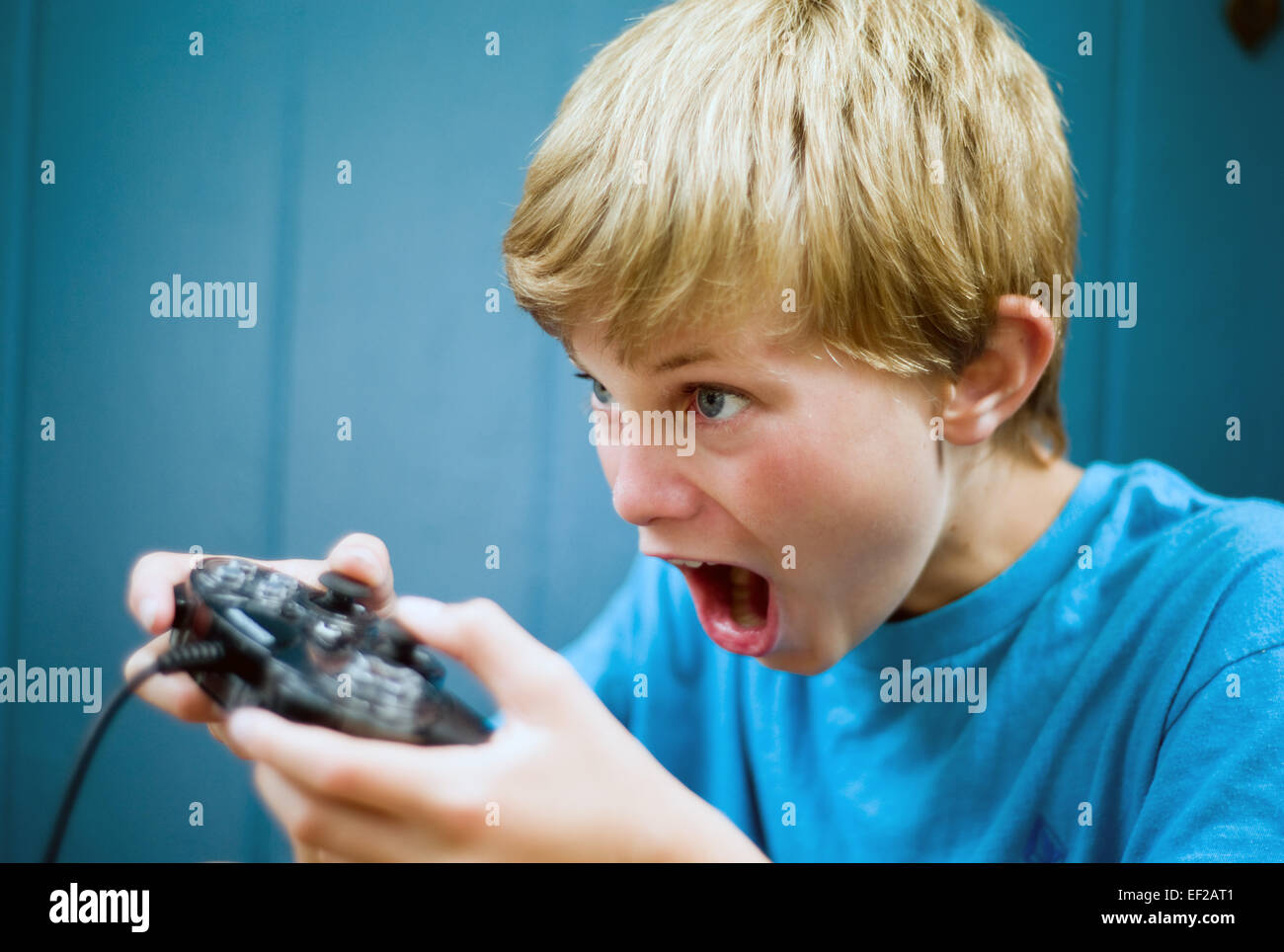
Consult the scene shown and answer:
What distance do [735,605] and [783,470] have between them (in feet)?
0.49

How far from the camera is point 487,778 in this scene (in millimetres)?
395

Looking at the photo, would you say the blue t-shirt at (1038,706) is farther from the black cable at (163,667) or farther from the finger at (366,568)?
the black cable at (163,667)

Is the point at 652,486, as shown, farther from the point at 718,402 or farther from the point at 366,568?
the point at 366,568

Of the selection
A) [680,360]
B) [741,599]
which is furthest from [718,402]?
[741,599]

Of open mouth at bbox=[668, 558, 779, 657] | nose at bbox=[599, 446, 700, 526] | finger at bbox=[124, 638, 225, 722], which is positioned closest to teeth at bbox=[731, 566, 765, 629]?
open mouth at bbox=[668, 558, 779, 657]

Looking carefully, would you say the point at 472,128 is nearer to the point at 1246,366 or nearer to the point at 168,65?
the point at 168,65

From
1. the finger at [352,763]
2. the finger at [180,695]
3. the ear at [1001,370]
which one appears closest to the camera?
the finger at [352,763]

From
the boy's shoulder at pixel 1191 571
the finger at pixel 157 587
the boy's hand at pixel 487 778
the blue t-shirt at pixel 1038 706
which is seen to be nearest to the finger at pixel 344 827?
the boy's hand at pixel 487 778

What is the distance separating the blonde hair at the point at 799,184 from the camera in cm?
51

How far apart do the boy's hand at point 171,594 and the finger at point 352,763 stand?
0.09m

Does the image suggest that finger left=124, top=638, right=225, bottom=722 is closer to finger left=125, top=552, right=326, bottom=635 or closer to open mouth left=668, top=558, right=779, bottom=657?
finger left=125, top=552, right=326, bottom=635

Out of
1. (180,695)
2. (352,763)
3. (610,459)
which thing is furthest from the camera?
(610,459)

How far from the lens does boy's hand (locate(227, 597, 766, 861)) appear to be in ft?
1.20

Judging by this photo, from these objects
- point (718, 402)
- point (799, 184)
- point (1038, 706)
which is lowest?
point (1038, 706)
